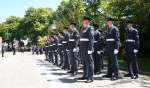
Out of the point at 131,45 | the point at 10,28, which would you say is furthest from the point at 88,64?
the point at 10,28

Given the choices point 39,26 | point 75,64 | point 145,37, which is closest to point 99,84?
point 75,64

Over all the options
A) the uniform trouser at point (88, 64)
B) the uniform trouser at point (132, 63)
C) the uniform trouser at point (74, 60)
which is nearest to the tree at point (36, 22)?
the uniform trouser at point (74, 60)

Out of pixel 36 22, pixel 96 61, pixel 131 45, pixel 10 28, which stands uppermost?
pixel 36 22

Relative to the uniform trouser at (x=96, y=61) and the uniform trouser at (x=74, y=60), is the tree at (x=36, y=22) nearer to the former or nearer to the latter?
the uniform trouser at (x=96, y=61)

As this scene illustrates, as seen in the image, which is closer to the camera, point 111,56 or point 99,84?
point 99,84

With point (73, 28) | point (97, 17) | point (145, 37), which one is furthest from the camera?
point (97, 17)

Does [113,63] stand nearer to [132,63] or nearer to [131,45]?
[132,63]

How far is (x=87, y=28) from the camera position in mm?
15398

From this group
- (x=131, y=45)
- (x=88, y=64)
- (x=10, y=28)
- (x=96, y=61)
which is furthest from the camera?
(x=10, y=28)

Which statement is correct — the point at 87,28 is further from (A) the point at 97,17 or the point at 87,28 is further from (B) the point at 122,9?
(A) the point at 97,17

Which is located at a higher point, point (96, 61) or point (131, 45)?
point (131, 45)

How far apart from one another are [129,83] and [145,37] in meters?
20.4

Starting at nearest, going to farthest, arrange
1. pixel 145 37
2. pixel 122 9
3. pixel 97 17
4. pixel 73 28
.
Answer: pixel 73 28, pixel 122 9, pixel 145 37, pixel 97 17

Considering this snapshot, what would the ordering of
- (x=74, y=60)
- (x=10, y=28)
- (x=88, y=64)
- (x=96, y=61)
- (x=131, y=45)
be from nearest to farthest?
(x=88, y=64), (x=131, y=45), (x=74, y=60), (x=96, y=61), (x=10, y=28)
